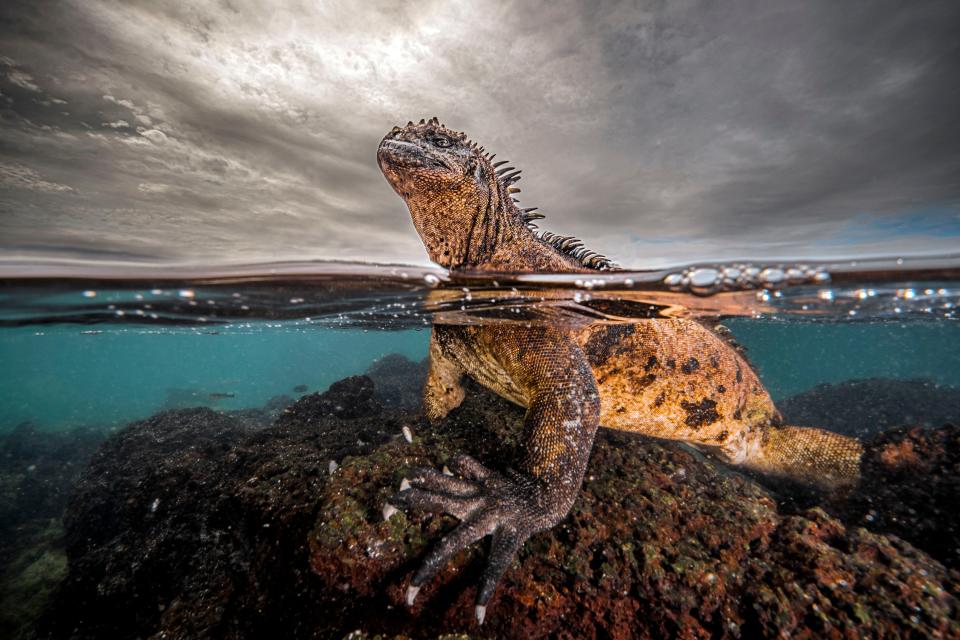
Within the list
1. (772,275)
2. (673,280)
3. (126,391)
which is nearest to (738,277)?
(772,275)

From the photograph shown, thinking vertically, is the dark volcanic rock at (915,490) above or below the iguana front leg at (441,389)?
below

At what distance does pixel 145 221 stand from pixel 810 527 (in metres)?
18.0

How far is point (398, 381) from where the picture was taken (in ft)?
58.5

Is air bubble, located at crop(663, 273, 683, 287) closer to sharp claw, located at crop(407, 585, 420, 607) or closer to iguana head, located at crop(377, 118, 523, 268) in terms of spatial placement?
iguana head, located at crop(377, 118, 523, 268)

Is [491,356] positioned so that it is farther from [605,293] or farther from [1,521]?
[1,521]

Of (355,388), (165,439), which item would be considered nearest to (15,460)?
(165,439)

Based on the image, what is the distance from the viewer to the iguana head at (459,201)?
3145 mm

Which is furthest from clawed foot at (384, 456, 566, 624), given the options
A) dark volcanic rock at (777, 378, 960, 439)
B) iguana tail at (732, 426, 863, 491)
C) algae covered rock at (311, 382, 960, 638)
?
dark volcanic rock at (777, 378, 960, 439)

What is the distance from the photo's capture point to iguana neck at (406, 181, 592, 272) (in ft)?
11.3

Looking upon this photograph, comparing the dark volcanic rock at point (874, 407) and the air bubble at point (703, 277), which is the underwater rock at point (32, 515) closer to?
the air bubble at point (703, 277)

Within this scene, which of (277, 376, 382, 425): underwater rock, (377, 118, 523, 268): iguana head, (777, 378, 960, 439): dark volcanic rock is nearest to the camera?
(377, 118, 523, 268): iguana head

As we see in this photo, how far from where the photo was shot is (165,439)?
9.52 meters

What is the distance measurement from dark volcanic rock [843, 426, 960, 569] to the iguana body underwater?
0.32 metres

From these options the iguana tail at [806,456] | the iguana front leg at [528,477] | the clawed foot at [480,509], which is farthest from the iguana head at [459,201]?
the iguana tail at [806,456]
